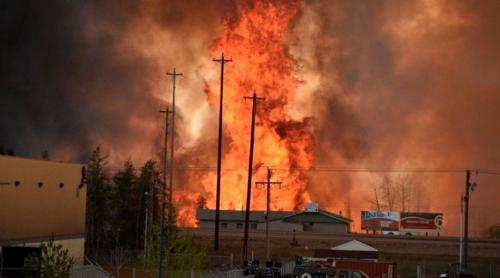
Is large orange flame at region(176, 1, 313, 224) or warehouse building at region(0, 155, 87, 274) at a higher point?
large orange flame at region(176, 1, 313, 224)

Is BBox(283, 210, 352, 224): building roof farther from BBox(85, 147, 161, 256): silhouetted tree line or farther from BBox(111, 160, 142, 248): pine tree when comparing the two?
BBox(111, 160, 142, 248): pine tree

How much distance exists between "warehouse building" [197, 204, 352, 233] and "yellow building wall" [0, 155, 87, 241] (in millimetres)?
50573

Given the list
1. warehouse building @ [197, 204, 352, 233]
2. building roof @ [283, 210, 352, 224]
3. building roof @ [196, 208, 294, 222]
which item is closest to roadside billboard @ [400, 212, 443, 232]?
warehouse building @ [197, 204, 352, 233]

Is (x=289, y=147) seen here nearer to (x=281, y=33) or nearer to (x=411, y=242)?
(x=281, y=33)

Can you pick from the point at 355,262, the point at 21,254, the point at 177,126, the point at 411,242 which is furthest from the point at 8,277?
the point at 177,126

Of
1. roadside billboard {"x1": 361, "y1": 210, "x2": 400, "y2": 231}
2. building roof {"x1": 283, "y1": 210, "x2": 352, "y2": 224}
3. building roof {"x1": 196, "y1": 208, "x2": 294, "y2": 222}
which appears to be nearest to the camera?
building roof {"x1": 283, "y1": 210, "x2": 352, "y2": 224}

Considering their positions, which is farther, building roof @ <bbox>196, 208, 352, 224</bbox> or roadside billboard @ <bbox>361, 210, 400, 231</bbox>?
roadside billboard @ <bbox>361, 210, 400, 231</bbox>

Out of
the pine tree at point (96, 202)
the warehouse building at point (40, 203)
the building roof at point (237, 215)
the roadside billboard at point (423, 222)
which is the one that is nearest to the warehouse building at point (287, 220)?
the building roof at point (237, 215)

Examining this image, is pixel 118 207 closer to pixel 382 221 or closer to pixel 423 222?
pixel 382 221

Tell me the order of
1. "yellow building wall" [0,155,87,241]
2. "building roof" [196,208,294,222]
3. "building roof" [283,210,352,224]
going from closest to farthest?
1. "yellow building wall" [0,155,87,241]
2. "building roof" [283,210,352,224]
3. "building roof" [196,208,294,222]

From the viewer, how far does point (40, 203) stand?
202ft

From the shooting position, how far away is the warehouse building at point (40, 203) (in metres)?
56.8

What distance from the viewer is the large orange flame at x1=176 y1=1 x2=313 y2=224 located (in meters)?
120

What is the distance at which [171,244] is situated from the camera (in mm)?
61688
